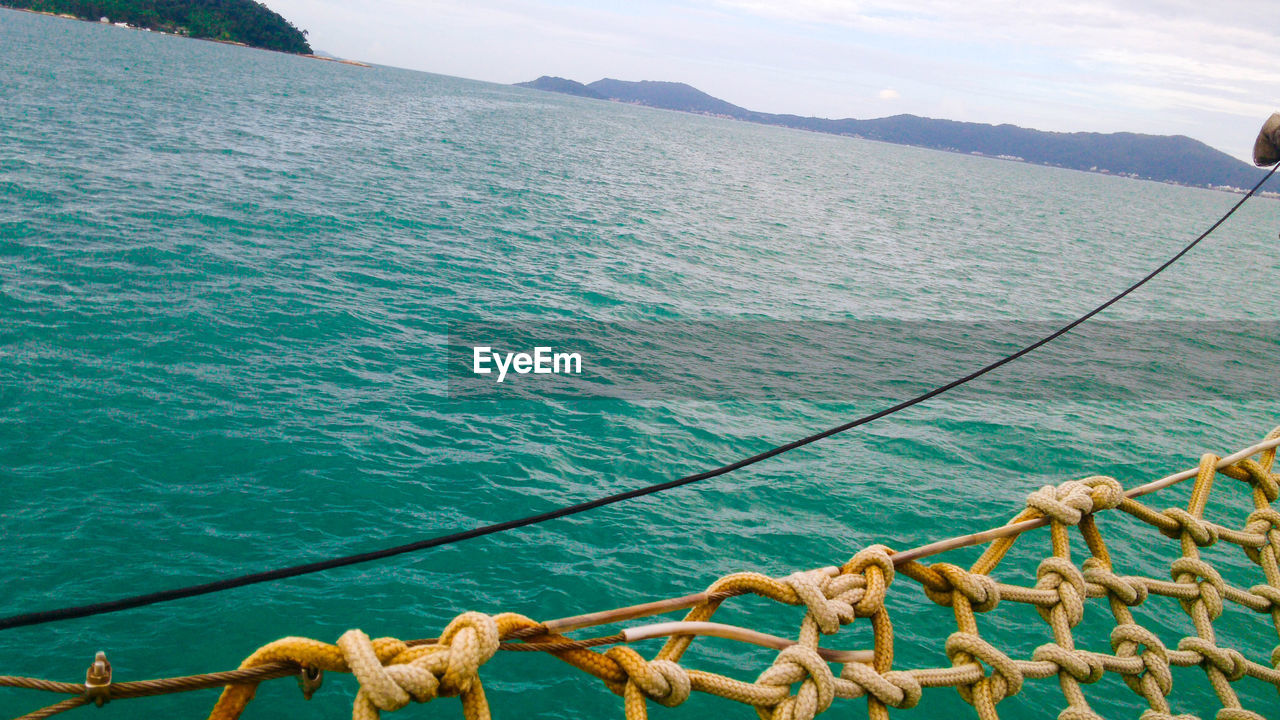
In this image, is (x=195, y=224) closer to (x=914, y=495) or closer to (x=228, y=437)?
(x=228, y=437)

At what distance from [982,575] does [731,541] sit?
9.37 m

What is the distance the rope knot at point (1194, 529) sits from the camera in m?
3.40

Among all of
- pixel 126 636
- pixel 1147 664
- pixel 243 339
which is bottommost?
pixel 126 636

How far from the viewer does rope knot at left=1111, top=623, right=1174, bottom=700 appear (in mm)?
3129

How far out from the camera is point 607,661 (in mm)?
2287

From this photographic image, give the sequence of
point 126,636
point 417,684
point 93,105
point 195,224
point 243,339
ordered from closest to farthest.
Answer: point 417,684
point 126,636
point 243,339
point 195,224
point 93,105

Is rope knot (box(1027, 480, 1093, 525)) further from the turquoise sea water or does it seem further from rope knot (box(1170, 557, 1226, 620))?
the turquoise sea water

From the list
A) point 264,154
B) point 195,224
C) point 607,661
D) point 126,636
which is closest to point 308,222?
point 195,224

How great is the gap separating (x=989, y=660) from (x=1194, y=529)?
1.49 metres

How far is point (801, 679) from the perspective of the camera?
2523mm

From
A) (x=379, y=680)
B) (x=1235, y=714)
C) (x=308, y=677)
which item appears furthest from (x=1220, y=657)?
(x=308, y=677)

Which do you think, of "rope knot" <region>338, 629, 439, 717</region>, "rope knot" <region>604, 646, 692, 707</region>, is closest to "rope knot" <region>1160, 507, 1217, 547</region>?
"rope knot" <region>604, 646, 692, 707</region>

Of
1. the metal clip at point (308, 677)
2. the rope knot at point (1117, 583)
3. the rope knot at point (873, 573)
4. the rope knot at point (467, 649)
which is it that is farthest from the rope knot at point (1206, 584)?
the metal clip at point (308, 677)

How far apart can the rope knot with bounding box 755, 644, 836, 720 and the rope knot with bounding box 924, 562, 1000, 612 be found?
0.67 metres
